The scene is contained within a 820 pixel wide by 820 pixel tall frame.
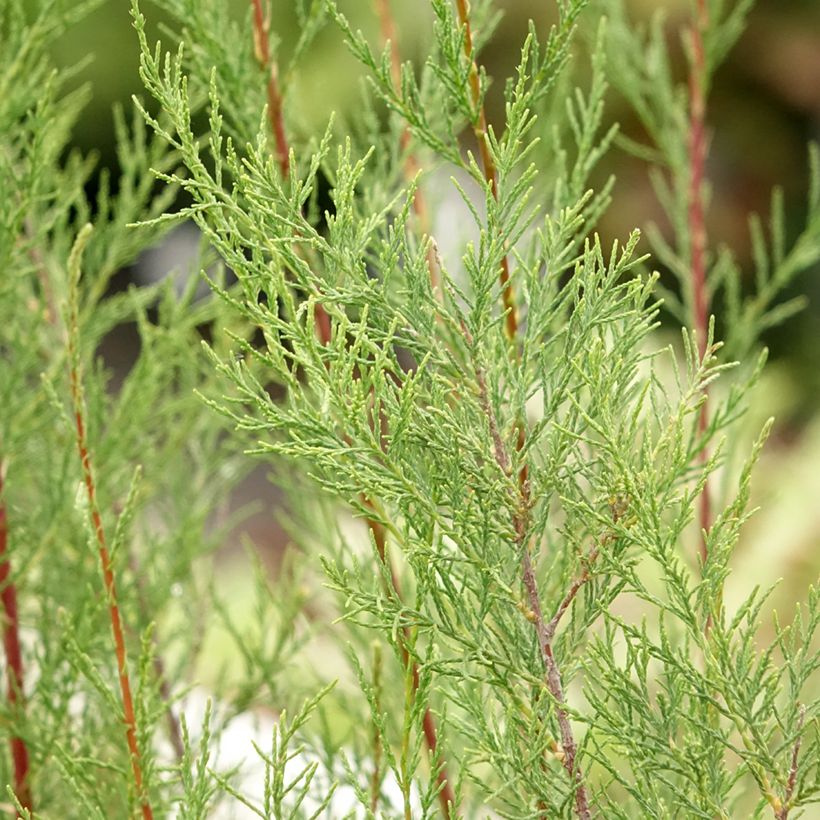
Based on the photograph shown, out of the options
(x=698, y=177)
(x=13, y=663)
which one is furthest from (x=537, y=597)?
(x=698, y=177)

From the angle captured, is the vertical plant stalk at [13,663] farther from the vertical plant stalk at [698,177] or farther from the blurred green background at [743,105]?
the blurred green background at [743,105]

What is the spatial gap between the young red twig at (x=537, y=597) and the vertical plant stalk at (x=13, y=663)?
0.70m

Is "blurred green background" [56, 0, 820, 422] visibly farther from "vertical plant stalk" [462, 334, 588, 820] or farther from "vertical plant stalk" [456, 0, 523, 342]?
"vertical plant stalk" [462, 334, 588, 820]

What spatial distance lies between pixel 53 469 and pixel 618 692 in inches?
35.2

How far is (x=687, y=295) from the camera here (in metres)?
1.51

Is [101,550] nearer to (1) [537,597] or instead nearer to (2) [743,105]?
(1) [537,597]

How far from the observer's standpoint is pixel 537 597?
691 mm

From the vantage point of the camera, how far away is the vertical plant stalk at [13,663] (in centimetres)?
119

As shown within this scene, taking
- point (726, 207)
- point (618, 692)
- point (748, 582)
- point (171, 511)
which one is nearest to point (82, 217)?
point (171, 511)

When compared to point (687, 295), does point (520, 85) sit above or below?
below

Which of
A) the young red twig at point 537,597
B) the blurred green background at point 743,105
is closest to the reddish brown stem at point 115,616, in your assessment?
the young red twig at point 537,597

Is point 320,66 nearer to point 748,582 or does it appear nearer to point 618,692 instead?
point 748,582

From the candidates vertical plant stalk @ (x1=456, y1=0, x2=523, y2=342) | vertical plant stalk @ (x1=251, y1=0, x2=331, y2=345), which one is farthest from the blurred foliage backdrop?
vertical plant stalk @ (x1=456, y1=0, x2=523, y2=342)

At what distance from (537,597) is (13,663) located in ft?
2.61
